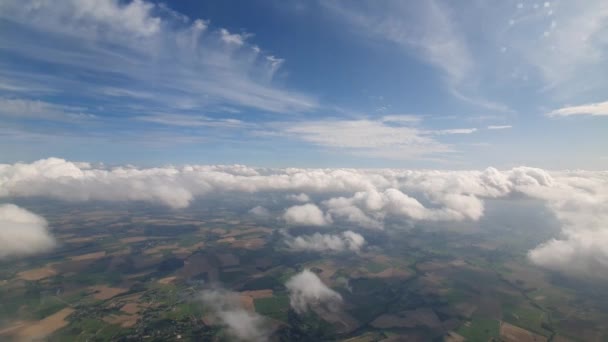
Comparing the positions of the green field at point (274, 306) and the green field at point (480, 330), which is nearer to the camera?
the green field at point (480, 330)

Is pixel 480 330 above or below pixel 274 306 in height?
above

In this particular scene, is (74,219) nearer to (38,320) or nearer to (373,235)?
(38,320)

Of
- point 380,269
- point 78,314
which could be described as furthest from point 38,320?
point 380,269

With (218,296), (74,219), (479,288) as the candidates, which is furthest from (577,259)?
(74,219)

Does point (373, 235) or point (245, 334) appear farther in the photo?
point (373, 235)

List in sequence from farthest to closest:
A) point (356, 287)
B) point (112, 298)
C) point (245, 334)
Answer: point (356, 287) → point (112, 298) → point (245, 334)

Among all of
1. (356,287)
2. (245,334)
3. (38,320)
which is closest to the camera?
(245,334)

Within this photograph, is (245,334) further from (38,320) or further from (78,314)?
(38,320)

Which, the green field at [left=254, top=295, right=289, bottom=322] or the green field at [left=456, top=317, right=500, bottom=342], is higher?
the green field at [left=456, top=317, right=500, bottom=342]

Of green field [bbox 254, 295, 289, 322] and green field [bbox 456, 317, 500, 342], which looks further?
green field [bbox 254, 295, 289, 322]

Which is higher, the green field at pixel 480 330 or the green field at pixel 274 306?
the green field at pixel 480 330

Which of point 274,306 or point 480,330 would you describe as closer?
point 480,330
